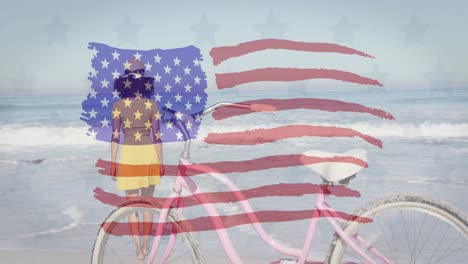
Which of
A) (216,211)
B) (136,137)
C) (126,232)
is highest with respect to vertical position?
(136,137)

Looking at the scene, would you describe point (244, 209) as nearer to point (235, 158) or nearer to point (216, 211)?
point (216, 211)

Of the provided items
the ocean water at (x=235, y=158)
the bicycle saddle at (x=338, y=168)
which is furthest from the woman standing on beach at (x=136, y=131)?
the bicycle saddle at (x=338, y=168)

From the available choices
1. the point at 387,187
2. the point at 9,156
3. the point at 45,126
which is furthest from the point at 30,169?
the point at 387,187

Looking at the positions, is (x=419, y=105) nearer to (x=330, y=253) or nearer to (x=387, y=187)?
(x=387, y=187)

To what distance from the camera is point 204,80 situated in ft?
7.75

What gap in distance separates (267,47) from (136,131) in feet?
2.32

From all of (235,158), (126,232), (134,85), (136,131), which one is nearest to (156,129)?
(136,131)

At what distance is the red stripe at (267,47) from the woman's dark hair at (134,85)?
424 millimetres

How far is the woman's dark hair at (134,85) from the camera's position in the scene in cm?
252

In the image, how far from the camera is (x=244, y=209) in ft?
6.41

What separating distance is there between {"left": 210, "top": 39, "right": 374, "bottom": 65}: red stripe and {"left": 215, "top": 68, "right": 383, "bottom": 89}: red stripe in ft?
0.26

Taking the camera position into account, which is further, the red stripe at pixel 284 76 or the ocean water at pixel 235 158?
the ocean water at pixel 235 158
